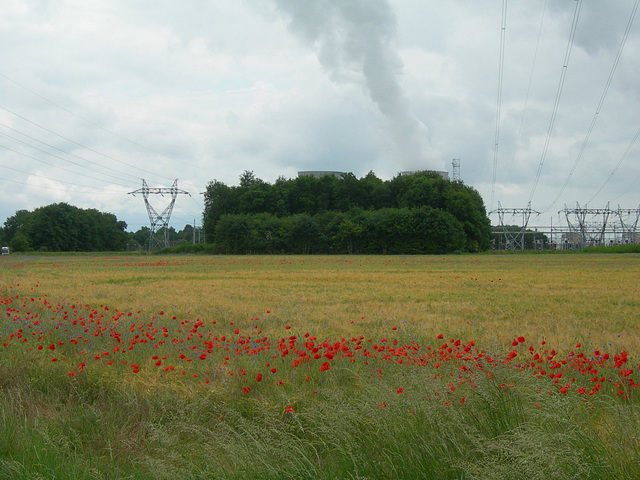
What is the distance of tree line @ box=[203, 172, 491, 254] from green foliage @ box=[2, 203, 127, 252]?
1367 inches

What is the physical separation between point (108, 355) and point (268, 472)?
489 cm

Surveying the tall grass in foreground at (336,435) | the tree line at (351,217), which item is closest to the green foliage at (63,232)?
the tree line at (351,217)

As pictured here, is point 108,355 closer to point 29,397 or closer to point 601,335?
point 29,397

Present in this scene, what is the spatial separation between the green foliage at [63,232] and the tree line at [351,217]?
34.7 m

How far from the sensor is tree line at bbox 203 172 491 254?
309 ft

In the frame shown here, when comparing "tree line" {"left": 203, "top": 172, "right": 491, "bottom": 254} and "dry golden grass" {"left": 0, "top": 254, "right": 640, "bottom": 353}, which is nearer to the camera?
"dry golden grass" {"left": 0, "top": 254, "right": 640, "bottom": 353}

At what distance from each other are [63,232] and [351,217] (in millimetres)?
69299

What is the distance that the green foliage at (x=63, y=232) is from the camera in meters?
121

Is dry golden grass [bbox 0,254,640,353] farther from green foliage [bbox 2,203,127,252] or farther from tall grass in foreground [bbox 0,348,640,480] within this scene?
green foliage [bbox 2,203,127,252]

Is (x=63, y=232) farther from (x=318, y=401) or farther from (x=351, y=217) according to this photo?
(x=318, y=401)

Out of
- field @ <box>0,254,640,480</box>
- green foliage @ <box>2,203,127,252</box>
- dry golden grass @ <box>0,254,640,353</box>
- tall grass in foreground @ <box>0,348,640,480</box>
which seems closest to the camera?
tall grass in foreground @ <box>0,348,640,480</box>

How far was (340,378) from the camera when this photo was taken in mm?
6992

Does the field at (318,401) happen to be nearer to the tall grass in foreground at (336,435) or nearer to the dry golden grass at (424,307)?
the tall grass in foreground at (336,435)

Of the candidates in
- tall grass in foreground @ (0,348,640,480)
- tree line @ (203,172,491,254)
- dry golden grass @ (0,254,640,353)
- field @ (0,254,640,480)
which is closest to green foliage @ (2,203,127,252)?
tree line @ (203,172,491,254)
